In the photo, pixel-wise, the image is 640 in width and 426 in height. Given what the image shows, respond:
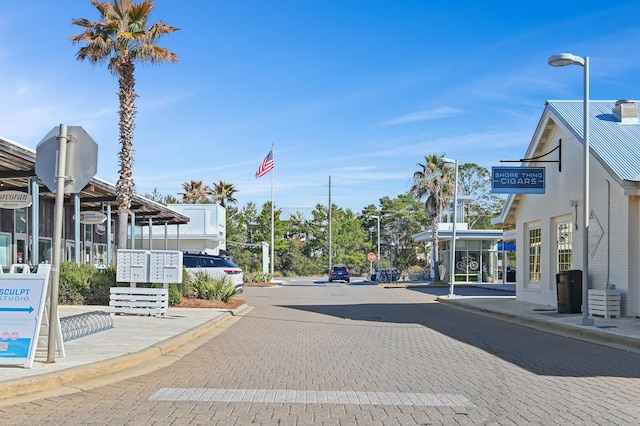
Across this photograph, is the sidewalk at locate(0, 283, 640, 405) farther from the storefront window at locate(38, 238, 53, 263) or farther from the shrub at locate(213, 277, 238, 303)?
the storefront window at locate(38, 238, 53, 263)

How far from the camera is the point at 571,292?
18547mm

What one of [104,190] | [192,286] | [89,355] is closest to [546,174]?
[192,286]

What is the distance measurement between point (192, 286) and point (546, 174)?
1257 centimetres

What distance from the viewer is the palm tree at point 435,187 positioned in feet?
153

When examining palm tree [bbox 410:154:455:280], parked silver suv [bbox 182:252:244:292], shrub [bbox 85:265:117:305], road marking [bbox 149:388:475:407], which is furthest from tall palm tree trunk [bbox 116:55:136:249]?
palm tree [bbox 410:154:455:280]

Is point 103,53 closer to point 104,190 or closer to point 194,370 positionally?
point 104,190

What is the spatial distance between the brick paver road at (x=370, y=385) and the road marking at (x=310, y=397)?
12 millimetres

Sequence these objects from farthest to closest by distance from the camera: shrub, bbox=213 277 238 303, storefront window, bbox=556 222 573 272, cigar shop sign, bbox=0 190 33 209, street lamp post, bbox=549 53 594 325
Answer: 1. shrub, bbox=213 277 238 303
2. storefront window, bbox=556 222 573 272
3. cigar shop sign, bbox=0 190 33 209
4. street lamp post, bbox=549 53 594 325

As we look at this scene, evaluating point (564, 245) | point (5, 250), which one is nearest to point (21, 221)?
point (5, 250)

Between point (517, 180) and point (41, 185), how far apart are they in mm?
16269

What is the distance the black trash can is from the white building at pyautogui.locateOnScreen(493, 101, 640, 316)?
1.59ft

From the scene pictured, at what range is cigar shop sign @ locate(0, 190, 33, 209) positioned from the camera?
59.9 ft

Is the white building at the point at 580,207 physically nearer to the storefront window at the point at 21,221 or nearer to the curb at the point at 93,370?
the curb at the point at 93,370

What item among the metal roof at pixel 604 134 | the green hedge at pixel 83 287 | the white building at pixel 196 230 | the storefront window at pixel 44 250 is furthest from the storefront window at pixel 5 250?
the white building at pixel 196 230
